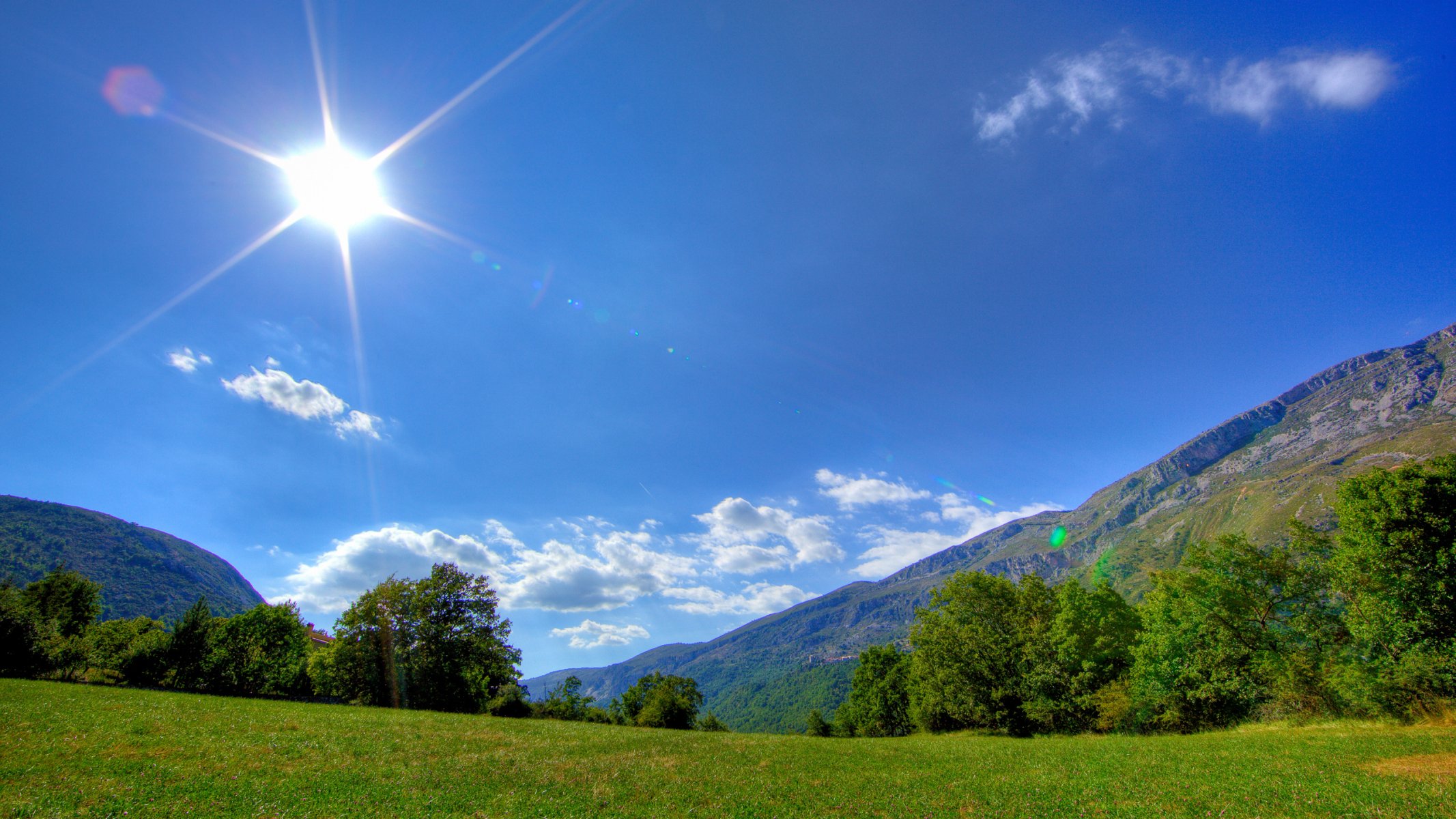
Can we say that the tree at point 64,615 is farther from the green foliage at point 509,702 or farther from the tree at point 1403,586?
the tree at point 1403,586

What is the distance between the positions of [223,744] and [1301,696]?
209 ft

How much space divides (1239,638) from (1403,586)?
1147 cm

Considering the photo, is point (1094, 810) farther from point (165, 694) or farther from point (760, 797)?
point (165, 694)

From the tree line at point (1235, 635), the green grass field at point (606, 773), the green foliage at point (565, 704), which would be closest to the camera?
the green grass field at point (606, 773)

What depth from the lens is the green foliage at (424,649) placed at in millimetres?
49719

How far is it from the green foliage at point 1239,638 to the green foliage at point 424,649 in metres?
63.6

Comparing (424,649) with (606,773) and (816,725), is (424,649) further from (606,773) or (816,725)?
(816,725)

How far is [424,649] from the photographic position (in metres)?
52.0

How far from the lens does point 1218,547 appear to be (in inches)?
1657

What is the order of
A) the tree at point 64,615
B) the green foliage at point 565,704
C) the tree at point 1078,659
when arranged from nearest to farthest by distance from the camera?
the tree at point 64,615 → the tree at point 1078,659 → the green foliage at point 565,704

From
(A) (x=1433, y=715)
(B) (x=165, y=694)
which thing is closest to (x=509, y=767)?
(B) (x=165, y=694)

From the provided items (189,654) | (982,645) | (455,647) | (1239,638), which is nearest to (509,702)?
(455,647)

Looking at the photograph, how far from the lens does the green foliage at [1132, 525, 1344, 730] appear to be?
3594cm

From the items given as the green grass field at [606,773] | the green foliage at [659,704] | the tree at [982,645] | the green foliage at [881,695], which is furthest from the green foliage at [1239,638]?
the green foliage at [659,704]
